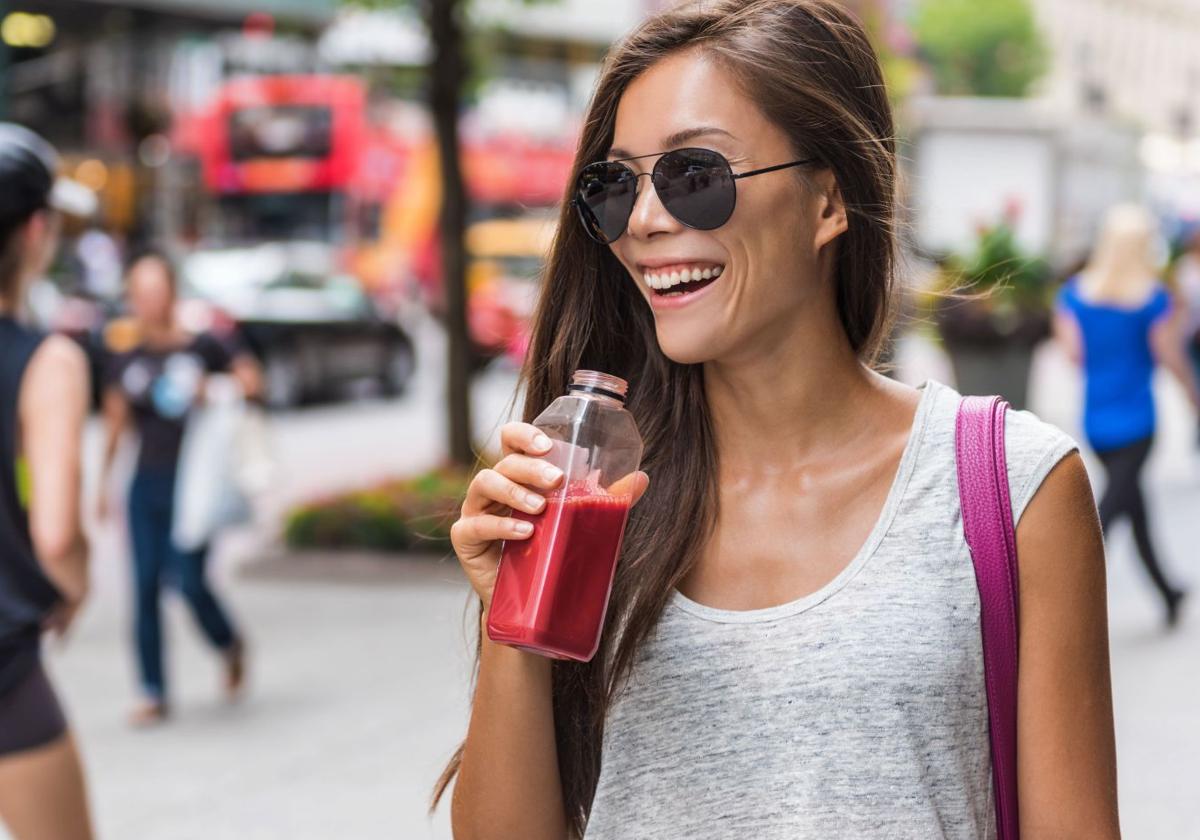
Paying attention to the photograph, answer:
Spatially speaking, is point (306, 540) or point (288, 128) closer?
point (306, 540)

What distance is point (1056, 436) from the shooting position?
187 cm

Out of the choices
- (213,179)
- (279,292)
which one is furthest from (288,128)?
(279,292)

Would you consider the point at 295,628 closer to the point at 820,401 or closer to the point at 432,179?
the point at 820,401

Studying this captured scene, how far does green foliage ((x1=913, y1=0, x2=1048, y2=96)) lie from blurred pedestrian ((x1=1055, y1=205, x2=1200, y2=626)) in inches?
3035

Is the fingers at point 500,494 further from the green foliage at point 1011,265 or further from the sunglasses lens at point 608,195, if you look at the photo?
the green foliage at point 1011,265

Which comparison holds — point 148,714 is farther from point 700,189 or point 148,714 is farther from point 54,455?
point 700,189

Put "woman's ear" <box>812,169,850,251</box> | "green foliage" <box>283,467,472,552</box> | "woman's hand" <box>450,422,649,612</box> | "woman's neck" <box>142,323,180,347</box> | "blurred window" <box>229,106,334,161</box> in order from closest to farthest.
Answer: "woman's hand" <box>450,422,649,612</box> < "woman's ear" <box>812,169,850,251</box> < "woman's neck" <box>142,323,180,347</box> < "green foliage" <box>283,467,472,552</box> < "blurred window" <box>229,106,334,161</box>

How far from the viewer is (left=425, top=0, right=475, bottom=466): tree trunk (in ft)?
37.6

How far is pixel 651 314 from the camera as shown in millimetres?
2139

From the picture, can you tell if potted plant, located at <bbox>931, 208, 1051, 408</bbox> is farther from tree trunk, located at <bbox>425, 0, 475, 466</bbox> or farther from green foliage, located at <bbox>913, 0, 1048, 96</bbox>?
green foliage, located at <bbox>913, 0, 1048, 96</bbox>

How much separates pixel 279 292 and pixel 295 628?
12385 mm

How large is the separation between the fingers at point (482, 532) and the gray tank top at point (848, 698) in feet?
0.77

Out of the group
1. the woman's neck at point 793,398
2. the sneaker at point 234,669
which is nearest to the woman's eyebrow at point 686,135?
the woman's neck at point 793,398

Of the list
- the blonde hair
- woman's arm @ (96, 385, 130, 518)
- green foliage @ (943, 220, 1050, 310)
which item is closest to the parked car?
green foliage @ (943, 220, 1050, 310)
